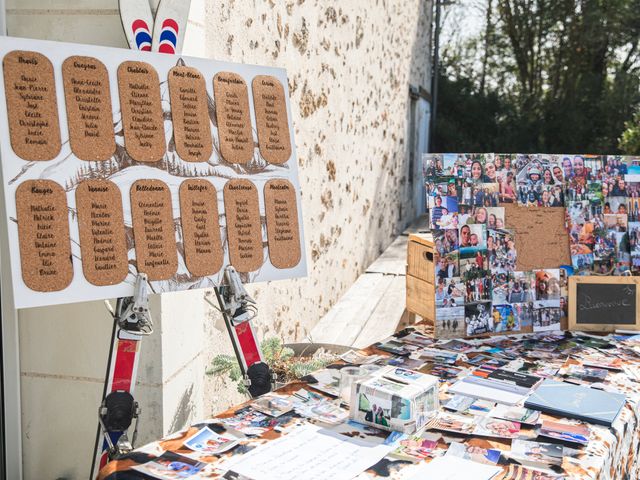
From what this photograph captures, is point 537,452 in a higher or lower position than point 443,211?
lower

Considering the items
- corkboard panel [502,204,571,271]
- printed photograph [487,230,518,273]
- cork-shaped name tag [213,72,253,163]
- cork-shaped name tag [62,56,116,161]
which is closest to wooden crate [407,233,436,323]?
printed photograph [487,230,518,273]

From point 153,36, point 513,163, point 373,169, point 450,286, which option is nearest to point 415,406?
point 450,286

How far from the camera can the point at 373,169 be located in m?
5.80

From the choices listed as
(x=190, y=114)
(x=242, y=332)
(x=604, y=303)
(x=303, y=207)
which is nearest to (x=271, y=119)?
(x=190, y=114)

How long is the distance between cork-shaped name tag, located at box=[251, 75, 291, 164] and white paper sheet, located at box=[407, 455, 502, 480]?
3.38 ft

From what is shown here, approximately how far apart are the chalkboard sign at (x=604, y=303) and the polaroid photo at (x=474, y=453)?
41.3 inches

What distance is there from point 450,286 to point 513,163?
0.51 m

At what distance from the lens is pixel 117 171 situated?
1640 mm

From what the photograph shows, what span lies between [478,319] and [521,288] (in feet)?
0.64

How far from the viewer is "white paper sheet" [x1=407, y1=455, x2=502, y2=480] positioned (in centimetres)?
128

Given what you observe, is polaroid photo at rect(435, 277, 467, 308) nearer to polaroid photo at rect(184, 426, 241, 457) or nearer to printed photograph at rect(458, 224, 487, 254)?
printed photograph at rect(458, 224, 487, 254)

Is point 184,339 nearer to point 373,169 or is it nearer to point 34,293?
point 34,293

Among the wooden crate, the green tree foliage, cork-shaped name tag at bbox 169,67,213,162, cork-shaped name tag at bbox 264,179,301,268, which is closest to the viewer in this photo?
cork-shaped name tag at bbox 169,67,213,162

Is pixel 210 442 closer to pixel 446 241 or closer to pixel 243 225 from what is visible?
pixel 243 225
